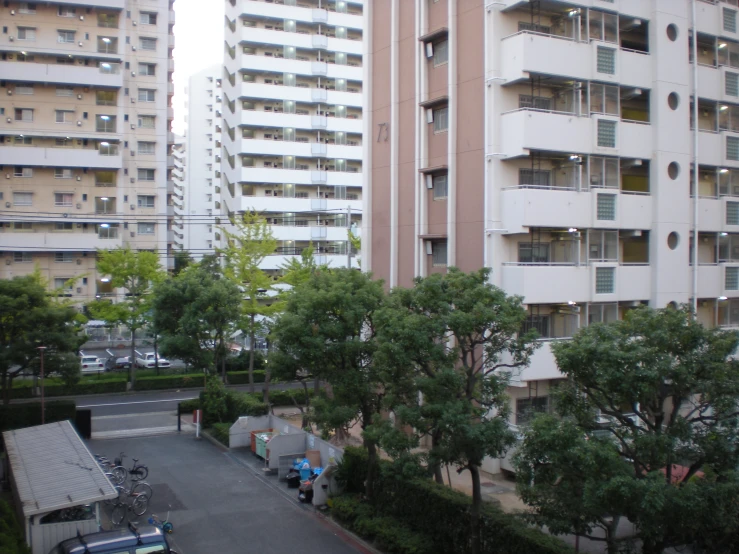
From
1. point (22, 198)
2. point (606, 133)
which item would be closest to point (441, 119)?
point (606, 133)

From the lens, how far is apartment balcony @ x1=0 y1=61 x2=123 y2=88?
41562 millimetres

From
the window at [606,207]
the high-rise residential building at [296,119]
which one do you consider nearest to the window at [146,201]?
the high-rise residential building at [296,119]

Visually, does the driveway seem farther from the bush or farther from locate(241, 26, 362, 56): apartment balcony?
locate(241, 26, 362, 56): apartment balcony

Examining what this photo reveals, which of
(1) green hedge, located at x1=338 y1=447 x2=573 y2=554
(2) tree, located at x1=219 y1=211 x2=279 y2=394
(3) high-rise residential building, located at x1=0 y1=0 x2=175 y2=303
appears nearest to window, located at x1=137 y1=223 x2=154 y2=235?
(3) high-rise residential building, located at x1=0 y1=0 x2=175 y2=303

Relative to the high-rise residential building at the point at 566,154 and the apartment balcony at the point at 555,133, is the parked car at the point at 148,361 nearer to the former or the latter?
the high-rise residential building at the point at 566,154

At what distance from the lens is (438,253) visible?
72.8 ft

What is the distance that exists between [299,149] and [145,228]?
11.9 metres

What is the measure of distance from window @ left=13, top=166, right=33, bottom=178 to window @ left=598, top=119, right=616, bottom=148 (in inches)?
1414

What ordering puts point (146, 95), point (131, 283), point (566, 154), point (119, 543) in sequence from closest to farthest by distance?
point (119, 543), point (566, 154), point (131, 283), point (146, 95)

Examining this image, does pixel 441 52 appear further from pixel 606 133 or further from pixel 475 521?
pixel 475 521

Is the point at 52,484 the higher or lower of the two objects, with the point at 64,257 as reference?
lower

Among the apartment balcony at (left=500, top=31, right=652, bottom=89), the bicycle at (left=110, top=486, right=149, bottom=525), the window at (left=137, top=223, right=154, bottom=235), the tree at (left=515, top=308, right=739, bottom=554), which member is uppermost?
the apartment balcony at (left=500, top=31, right=652, bottom=89)

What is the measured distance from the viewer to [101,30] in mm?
43938

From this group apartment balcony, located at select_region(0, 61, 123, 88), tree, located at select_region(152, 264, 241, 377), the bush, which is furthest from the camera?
apartment balcony, located at select_region(0, 61, 123, 88)
